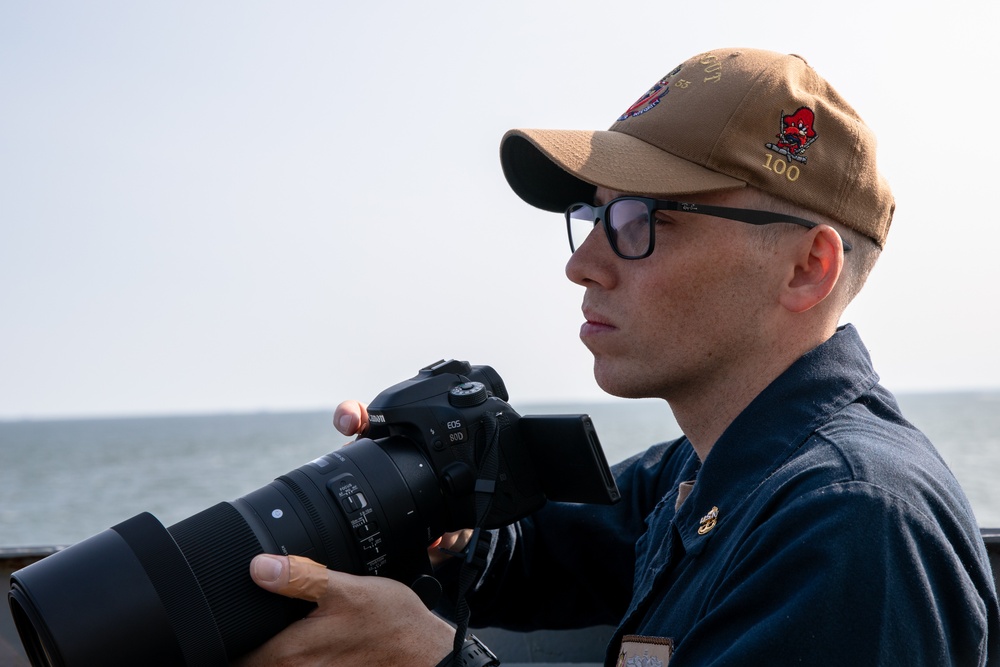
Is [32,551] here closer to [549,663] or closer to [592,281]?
[549,663]

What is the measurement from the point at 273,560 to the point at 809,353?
94 cm

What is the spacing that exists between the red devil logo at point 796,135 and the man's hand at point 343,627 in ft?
3.25

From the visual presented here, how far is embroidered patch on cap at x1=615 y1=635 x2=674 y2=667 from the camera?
4.90 ft

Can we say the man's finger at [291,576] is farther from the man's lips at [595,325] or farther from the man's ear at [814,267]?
the man's ear at [814,267]

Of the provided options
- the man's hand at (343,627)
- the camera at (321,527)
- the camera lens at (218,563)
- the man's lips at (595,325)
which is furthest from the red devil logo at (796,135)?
the man's hand at (343,627)

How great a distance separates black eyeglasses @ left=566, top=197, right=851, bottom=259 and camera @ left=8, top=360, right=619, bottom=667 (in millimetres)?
348

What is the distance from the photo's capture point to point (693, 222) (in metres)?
1.72

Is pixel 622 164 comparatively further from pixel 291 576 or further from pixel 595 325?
pixel 291 576

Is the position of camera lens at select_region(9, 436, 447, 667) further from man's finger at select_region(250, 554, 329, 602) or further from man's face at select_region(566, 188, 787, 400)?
man's face at select_region(566, 188, 787, 400)

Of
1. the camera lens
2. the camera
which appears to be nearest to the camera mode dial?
the camera

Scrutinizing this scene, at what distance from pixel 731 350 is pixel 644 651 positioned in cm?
52

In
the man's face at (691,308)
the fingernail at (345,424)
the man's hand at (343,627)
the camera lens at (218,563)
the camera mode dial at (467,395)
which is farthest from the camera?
the fingernail at (345,424)

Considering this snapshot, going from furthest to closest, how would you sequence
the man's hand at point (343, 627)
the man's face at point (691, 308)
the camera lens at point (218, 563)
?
the man's face at point (691, 308) → the man's hand at point (343, 627) → the camera lens at point (218, 563)

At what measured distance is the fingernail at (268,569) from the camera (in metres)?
1.56
